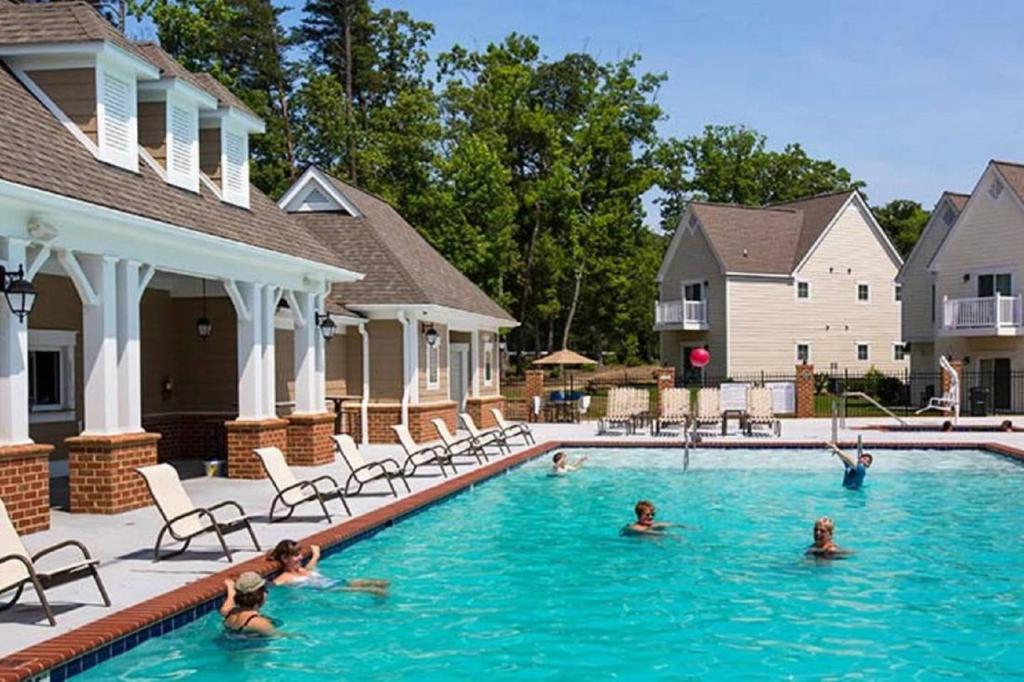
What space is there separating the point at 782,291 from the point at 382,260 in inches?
1077

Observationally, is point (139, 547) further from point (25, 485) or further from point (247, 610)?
point (247, 610)

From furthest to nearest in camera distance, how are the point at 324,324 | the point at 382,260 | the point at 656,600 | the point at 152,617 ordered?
the point at 382,260 < the point at 324,324 < the point at 656,600 < the point at 152,617

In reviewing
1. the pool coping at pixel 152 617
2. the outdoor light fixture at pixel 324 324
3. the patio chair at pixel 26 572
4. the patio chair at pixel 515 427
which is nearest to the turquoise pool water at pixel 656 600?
the pool coping at pixel 152 617

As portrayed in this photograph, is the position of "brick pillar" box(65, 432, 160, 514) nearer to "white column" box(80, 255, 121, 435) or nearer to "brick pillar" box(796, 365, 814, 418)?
"white column" box(80, 255, 121, 435)

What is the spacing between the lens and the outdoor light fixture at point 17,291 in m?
11.0

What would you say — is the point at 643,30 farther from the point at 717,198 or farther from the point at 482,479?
the point at 717,198

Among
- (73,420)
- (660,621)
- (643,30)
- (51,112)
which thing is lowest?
(660,621)

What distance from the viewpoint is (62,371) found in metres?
17.2

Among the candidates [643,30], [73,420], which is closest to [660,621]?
[73,420]

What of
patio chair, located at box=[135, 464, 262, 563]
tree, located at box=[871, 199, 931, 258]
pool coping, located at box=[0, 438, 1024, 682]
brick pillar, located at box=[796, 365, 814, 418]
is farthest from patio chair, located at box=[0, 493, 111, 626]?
tree, located at box=[871, 199, 931, 258]

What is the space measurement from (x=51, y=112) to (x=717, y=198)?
5553 cm

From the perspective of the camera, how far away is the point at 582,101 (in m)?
63.1

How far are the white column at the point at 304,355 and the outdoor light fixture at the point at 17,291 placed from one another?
8266 millimetres

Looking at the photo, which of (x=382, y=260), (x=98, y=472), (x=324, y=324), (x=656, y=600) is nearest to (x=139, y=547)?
(x=98, y=472)
